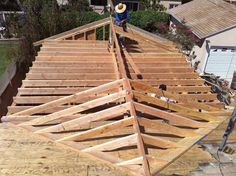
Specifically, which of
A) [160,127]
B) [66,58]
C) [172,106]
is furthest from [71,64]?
[160,127]

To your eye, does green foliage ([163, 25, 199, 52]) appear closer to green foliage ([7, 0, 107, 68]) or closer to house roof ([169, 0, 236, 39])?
house roof ([169, 0, 236, 39])

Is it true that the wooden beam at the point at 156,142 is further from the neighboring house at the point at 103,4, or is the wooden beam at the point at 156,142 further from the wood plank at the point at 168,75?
the neighboring house at the point at 103,4

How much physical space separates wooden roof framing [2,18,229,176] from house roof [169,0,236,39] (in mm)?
6888

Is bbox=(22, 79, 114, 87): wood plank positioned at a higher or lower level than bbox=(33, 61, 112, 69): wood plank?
lower

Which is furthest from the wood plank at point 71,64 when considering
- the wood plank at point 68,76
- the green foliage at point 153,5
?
the green foliage at point 153,5

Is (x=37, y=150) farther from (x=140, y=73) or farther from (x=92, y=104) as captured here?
(x=140, y=73)

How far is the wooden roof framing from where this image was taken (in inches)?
193

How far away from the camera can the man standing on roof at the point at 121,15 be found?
9.28 metres

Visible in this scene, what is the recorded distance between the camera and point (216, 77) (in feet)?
54.9

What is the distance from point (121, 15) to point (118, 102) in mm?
3802

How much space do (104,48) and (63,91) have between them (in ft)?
11.5

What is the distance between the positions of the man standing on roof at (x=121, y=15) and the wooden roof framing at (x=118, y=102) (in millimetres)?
499

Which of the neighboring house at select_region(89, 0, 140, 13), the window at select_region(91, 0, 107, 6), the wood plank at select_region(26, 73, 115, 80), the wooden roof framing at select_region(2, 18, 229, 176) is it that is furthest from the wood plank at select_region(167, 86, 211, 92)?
the window at select_region(91, 0, 107, 6)

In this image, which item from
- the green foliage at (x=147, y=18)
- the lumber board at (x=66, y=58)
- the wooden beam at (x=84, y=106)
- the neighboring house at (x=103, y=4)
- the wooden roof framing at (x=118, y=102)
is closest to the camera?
the wooden roof framing at (x=118, y=102)
